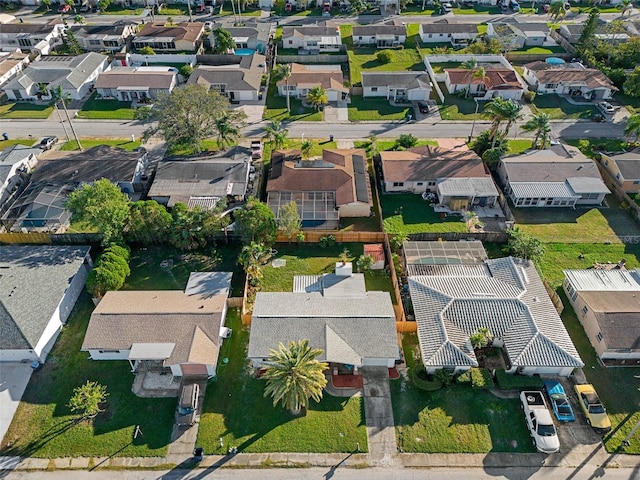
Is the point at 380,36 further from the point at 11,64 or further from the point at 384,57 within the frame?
the point at 11,64

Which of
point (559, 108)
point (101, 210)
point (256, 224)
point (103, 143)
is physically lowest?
point (103, 143)

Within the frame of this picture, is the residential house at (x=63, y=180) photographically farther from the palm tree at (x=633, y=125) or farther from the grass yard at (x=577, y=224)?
the palm tree at (x=633, y=125)

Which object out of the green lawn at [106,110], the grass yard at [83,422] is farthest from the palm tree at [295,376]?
the green lawn at [106,110]

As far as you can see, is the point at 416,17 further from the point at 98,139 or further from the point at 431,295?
the point at 431,295

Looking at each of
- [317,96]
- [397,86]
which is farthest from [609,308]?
[317,96]

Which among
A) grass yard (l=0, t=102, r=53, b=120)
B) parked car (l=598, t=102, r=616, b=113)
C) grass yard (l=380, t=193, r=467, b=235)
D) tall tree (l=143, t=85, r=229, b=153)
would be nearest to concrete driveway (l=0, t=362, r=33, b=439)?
tall tree (l=143, t=85, r=229, b=153)
